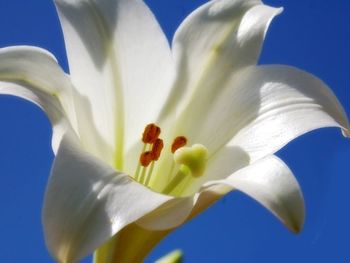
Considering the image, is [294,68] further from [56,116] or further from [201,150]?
[56,116]

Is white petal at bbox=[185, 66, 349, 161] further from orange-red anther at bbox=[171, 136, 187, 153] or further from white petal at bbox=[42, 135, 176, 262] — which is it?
white petal at bbox=[42, 135, 176, 262]

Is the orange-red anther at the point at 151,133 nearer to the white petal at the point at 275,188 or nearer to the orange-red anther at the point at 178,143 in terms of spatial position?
the orange-red anther at the point at 178,143

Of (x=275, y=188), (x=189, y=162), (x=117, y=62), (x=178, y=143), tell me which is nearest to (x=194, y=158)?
(x=189, y=162)

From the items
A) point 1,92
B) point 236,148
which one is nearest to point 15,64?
point 1,92

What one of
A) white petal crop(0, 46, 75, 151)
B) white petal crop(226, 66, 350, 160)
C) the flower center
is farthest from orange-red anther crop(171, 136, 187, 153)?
white petal crop(0, 46, 75, 151)

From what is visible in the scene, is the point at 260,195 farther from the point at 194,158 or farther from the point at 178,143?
the point at 178,143
